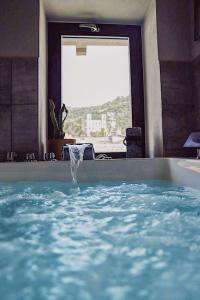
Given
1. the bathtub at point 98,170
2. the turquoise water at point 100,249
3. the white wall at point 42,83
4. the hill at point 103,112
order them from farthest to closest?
the hill at point 103,112 < the white wall at point 42,83 < the bathtub at point 98,170 < the turquoise water at point 100,249

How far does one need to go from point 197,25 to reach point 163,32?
38 cm

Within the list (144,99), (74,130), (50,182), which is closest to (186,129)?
(144,99)

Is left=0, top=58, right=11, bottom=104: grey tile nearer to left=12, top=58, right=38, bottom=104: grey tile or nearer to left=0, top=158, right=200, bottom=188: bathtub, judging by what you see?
left=12, top=58, right=38, bottom=104: grey tile

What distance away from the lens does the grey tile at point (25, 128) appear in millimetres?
2982

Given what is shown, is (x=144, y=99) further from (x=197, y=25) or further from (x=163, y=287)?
(x=163, y=287)

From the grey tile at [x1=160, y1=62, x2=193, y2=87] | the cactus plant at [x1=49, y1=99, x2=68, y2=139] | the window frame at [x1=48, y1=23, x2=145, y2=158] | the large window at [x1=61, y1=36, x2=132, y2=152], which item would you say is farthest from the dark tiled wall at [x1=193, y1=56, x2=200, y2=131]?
the cactus plant at [x1=49, y1=99, x2=68, y2=139]

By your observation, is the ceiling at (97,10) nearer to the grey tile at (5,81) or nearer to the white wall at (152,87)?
the white wall at (152,87)

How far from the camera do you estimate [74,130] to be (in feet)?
11.9

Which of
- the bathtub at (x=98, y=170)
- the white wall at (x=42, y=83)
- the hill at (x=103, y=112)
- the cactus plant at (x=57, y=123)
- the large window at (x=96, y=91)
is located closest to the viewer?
the bathtub at (x=98, y=170)

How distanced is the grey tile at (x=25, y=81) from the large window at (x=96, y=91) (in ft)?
2.17

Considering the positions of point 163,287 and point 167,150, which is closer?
point 163,287

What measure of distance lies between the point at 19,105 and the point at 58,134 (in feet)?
1.80

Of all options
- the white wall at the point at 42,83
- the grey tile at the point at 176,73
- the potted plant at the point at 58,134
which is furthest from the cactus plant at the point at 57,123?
the grey tile at the point at 176,73

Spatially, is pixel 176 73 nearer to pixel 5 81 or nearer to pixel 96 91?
pixel 96 91
